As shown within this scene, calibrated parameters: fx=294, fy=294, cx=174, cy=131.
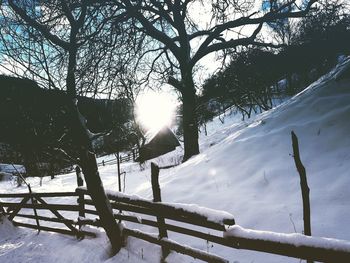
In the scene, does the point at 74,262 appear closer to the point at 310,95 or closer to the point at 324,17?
the point at 310,95

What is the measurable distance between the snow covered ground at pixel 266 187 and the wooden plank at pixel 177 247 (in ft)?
0.54

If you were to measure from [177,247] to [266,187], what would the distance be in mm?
1973

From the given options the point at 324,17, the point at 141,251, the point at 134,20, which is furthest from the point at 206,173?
the point at 324,17

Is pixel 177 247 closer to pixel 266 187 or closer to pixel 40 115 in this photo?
pixel 266 187

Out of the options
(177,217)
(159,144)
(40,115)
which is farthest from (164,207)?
(159,144)

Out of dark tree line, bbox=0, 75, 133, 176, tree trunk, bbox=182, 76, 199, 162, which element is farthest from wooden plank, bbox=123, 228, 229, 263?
tree trunk, bbox=182, 76, 199, 162

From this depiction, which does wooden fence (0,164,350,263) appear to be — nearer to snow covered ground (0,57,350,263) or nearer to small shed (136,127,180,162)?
snow covered ground (0,57,350,263)

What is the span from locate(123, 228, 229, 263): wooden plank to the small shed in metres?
23.3

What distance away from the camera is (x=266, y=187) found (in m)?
5.11

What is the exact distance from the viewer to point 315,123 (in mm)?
6621

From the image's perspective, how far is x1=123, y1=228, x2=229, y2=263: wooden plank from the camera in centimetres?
358

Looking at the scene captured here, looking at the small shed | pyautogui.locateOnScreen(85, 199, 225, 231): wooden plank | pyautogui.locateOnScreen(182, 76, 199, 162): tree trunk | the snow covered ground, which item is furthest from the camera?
the small shed

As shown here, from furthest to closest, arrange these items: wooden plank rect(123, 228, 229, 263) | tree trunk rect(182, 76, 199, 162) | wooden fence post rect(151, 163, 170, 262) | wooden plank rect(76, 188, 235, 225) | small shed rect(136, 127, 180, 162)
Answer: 1. small shed rect(136, 127, 180, 162)
2. tree trunk rect(182, 76, 199, 162)
3. wooden fence post rect(151, 163, 170, 262)
4. wooden plank rect(123, 228, 229, 263)
5. wooden plank rect(76, 188, 235, 225)

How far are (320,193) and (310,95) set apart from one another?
485 cm
